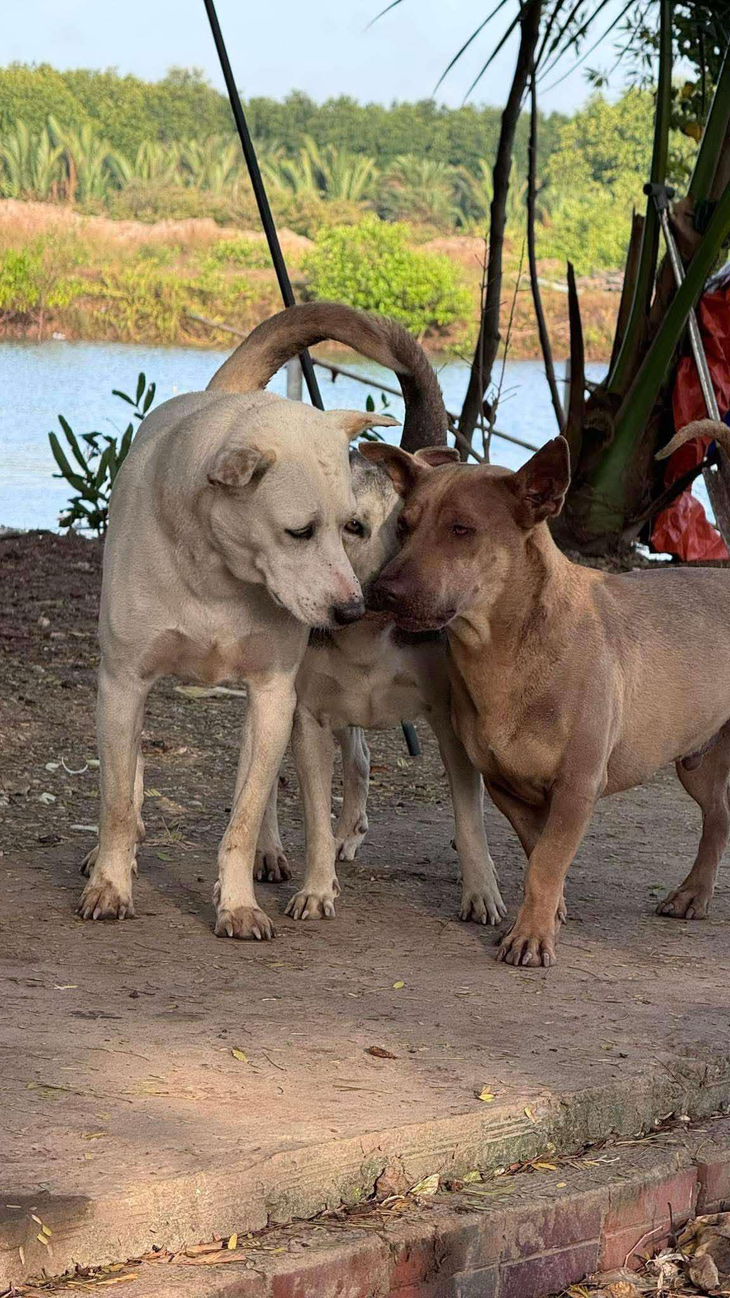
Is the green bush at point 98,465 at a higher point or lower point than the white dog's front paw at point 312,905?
higher

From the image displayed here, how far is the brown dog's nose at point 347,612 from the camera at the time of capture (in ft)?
10.5

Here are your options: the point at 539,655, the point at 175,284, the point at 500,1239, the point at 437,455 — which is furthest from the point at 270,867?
the point at 175,284

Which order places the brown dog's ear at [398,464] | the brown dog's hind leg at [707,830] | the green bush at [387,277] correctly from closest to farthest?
the brown dog's ear at [398,464], the brown dog's hind leg at [707,830], the green bush at [387,277]

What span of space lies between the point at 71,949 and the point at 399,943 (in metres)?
0.74

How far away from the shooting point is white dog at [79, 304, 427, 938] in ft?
10.6

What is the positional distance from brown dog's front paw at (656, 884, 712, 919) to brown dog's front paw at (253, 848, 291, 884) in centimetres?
101

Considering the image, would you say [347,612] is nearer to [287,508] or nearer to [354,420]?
[287,508]

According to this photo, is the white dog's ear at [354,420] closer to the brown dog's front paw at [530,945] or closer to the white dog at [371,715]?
the white dog at [371,715]

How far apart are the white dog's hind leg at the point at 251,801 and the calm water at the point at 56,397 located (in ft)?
19.2

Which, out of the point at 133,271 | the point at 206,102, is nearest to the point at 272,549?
the point at 133,271

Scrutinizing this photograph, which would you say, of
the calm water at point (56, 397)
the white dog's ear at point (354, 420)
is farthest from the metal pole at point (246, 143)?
the calm water at point (56, 397)

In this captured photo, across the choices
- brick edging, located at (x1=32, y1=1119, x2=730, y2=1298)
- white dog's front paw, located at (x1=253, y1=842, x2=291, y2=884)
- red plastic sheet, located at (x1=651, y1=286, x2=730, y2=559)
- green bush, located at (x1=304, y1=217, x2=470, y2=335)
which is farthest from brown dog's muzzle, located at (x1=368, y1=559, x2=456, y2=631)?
green bush, located at (x1=304, y1=217, x2=470, y2=335)

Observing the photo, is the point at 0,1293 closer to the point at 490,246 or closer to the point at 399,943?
the point at 399,943

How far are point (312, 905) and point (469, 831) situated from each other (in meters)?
0.42
